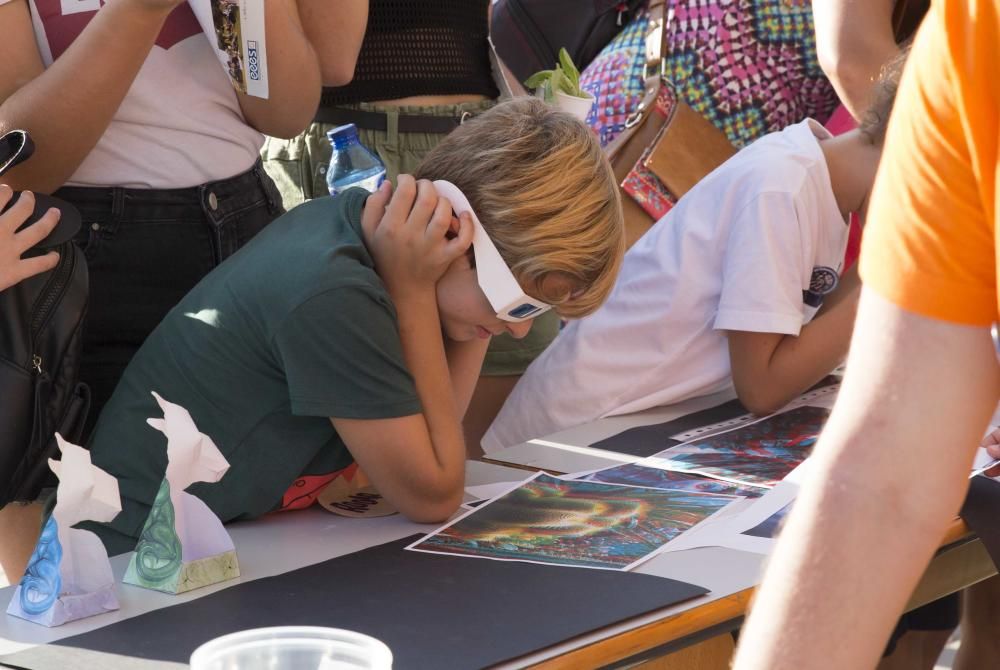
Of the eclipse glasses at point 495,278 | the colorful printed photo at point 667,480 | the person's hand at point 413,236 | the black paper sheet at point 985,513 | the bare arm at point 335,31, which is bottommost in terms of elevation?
the black paper sheet at point 985,513

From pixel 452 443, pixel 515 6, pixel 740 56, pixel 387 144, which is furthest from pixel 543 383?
pixel 515 6

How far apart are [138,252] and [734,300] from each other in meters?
1.04

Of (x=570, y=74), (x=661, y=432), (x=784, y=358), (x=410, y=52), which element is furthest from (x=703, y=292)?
(x=410, y=52)

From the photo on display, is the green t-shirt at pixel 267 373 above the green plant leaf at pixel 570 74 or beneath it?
beneath

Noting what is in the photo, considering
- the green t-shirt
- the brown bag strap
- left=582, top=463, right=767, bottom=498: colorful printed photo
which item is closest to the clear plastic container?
the green t-shirt

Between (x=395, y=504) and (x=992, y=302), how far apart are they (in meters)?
1.06

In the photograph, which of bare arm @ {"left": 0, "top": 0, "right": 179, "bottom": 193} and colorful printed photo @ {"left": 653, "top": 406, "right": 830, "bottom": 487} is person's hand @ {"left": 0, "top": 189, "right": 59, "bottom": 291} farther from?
colorful printed photo @ {"left": 653, "top": 406, "right": 830, "bottom": 487}

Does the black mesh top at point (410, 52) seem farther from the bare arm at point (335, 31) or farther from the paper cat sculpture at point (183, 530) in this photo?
the paper cat sculpture at point (183, 530)

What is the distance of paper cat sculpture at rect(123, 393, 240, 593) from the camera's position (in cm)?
128

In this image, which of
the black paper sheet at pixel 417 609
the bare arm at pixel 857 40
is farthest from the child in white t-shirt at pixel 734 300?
the black paper sheet at pixel 417 609

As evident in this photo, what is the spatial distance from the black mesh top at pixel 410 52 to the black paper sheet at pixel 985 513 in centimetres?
111

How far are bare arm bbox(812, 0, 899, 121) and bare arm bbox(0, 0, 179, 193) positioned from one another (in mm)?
1359

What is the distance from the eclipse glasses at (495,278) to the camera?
1.65 metres

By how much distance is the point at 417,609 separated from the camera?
1227mm
